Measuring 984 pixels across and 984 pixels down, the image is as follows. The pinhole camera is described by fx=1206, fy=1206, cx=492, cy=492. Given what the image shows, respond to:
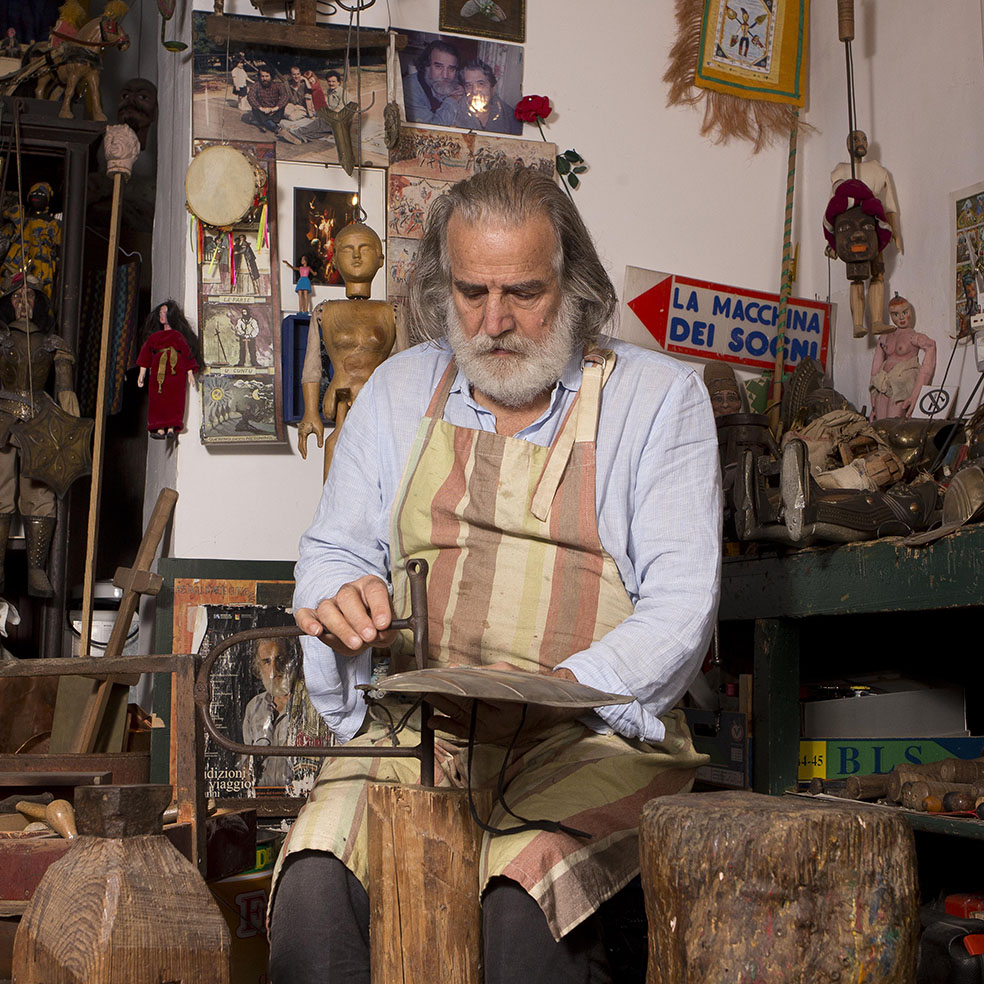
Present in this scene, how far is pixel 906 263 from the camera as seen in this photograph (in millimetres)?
3662

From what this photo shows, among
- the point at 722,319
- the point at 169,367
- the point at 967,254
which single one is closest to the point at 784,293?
the point at 722,319

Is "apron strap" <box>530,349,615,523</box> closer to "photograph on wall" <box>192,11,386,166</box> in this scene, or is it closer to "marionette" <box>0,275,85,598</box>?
"photograph on wall" <box>192,11,386,166</box>

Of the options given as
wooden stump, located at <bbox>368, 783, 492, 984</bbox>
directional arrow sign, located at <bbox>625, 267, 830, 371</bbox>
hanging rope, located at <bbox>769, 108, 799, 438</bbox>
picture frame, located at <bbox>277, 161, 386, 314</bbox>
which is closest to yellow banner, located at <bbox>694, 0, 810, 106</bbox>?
hanging rope, located at <bbox>769, 108, 799, 438</bbox>

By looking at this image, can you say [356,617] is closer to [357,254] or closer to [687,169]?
[357,254]

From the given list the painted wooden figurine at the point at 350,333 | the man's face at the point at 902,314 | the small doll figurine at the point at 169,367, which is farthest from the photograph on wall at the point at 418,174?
the man's face at the point at 902,314

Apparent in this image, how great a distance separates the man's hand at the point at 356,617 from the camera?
1.65 m

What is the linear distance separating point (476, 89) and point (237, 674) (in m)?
1.94

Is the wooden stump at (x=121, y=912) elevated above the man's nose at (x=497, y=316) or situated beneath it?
situated beneath

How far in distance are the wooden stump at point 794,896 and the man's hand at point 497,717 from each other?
330mm

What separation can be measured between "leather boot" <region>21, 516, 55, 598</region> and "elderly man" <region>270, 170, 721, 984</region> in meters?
2.47

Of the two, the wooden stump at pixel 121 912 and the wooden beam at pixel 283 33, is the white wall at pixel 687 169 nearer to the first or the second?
the wooden beam at pixel 283 33

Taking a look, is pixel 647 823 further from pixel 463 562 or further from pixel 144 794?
pixel 463 562

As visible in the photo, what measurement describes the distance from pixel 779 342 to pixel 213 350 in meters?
1.74

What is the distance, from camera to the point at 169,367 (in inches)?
138
